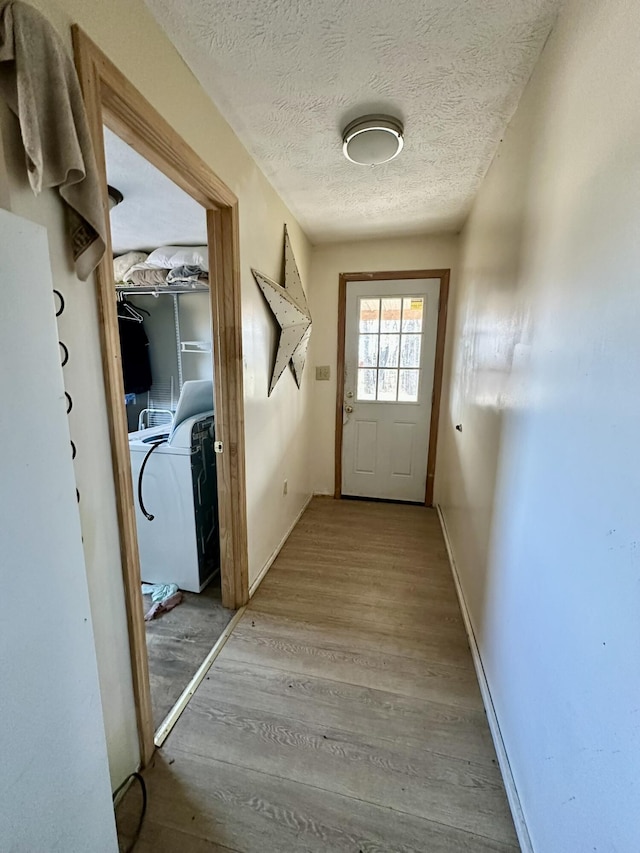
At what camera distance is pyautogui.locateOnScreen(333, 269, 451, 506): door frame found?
2975 millimetres

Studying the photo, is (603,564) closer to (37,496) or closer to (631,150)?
(631,150)

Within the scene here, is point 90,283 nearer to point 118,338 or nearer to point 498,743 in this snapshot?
point 118,338

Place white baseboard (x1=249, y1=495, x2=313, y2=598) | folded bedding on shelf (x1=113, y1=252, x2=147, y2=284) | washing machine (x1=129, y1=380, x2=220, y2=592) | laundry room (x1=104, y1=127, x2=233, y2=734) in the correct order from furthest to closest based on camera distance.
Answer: folded bedding on shelf (x1=113, y1=252, x2=147, y2=284)
white baseboard (x1=249, y1=495, x2=313, y2=598)
washing machine (x1=129, y1=380, x2=220, y2=592)
laundry room (x1=104, y1=127, x2=233, y2=734)

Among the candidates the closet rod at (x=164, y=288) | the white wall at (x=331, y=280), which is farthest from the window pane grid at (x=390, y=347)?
the closet rod at (x=164, y=288)

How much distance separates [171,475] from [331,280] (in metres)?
2.19

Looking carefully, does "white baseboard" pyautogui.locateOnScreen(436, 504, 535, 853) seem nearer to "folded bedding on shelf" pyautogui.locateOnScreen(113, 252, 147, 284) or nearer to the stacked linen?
the stacked linen

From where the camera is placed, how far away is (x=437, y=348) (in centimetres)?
305

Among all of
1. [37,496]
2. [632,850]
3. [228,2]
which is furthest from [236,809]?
[228,2]

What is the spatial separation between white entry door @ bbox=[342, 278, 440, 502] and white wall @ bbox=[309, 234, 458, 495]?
0.13 meters

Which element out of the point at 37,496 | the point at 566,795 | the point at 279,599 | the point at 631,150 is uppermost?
the point at 631,150

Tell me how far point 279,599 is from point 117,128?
2.14 m

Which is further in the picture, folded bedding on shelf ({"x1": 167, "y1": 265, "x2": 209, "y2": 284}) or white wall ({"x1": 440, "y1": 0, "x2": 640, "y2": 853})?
folded bedding on shelf ({"x1": 167, "y1": 265, "x2": 209, "y2": 284})

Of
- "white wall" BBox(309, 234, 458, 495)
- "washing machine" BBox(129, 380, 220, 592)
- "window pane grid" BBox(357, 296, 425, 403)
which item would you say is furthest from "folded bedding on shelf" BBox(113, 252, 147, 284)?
"window pane grid" BBox(357, 296, 425, 403)

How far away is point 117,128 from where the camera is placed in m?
1.03
